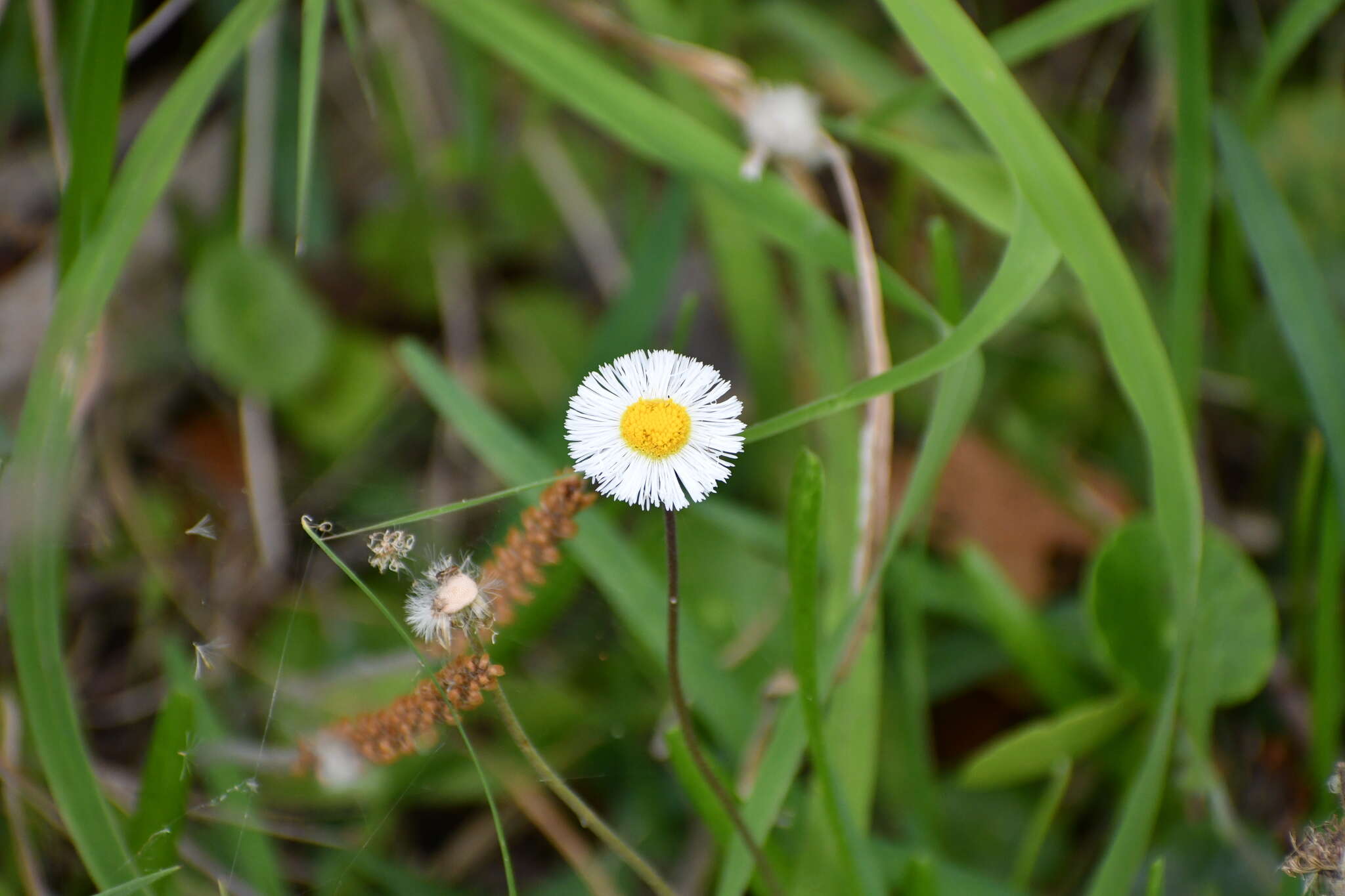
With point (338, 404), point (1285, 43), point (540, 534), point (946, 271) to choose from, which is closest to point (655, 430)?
point (540, 534)

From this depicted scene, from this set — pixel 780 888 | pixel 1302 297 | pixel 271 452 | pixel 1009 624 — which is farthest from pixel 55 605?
pixel 1302 297

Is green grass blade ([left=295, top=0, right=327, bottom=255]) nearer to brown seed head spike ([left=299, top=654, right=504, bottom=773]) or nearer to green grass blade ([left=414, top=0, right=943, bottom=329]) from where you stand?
green grass blade ([left=414, top=0, right=943, bottom=329])

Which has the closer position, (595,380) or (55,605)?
(595,380)

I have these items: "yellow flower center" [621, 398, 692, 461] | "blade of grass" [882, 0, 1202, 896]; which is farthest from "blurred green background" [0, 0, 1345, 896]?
"yellow flower center" [621, 398, 692, 461]

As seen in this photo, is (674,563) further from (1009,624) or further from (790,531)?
(1009,624)

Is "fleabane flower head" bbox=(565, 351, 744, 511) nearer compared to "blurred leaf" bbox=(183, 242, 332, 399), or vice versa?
"fleabane flower head" bbox=(565, 351, 744, 511)

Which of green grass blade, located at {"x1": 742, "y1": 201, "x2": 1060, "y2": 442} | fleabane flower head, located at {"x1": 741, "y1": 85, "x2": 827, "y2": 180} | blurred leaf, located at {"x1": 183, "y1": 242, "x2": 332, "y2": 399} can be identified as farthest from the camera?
blurred leaf, located at {"x1": 183, "y1": 242, "x2": 332, "y2": 399}
